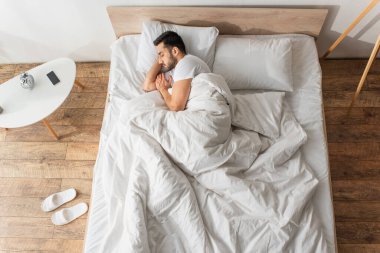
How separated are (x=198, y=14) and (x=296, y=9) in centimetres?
61

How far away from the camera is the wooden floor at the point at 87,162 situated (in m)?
2.12

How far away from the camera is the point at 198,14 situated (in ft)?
7.03

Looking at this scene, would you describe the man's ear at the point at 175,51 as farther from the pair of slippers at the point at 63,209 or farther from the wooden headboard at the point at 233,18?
the pair of slippers at the point at 63,209

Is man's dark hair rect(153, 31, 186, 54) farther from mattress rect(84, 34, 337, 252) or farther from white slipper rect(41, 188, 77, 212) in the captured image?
white slipper rect(41, 188, 77, 212)

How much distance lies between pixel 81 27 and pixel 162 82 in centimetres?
86

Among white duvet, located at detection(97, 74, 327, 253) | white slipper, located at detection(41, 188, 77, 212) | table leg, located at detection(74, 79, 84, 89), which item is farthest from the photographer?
table leg, located at detection(74, 79, 84, 89)

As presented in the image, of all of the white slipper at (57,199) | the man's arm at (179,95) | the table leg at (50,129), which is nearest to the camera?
the man's arm at (179,95)

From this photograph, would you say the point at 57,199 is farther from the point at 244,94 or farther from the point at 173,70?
the point at 244,94

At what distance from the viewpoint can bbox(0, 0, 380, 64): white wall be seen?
2160mm

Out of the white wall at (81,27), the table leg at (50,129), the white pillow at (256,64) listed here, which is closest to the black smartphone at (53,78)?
the table leg at (50,129)

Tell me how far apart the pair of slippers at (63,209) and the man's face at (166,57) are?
1050 millimetres

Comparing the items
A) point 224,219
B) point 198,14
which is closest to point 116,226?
point 224,219

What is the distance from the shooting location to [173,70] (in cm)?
205

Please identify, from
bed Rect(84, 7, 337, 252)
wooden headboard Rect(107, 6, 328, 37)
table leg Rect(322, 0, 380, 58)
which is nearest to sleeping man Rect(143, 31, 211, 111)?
bed Rect(84, 7, 337, 252)
